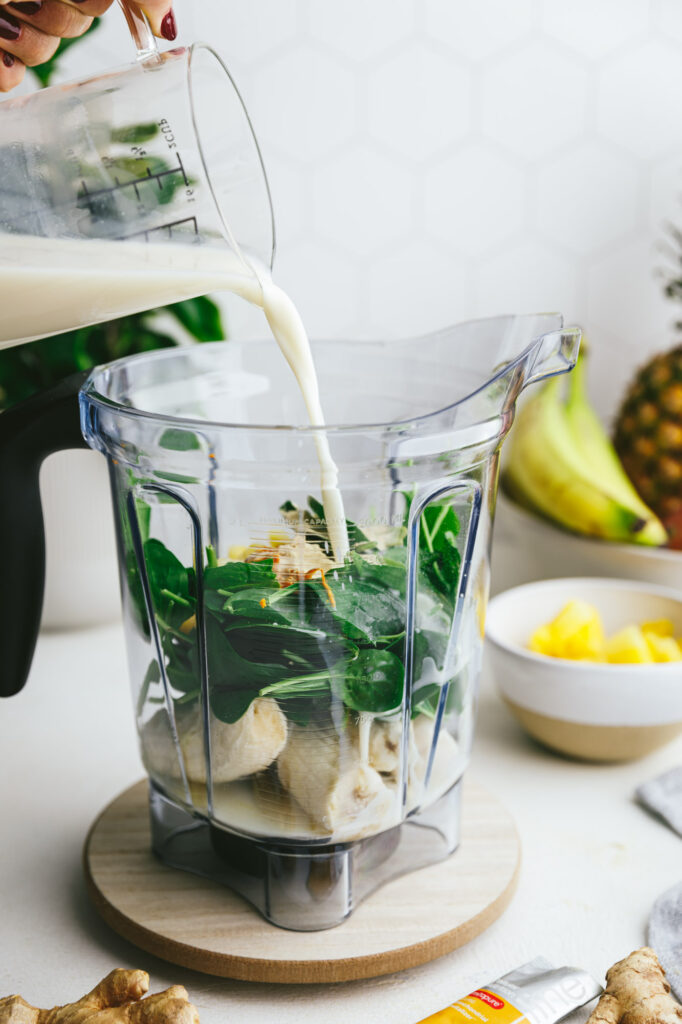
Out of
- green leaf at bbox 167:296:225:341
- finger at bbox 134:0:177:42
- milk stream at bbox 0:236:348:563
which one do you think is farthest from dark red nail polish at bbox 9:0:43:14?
green leaf at bbox 167:296:225:341

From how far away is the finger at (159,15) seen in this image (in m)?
0.55

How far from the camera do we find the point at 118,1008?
0.44 m

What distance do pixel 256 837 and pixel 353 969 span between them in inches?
3.2

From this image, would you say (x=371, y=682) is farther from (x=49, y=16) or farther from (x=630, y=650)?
(x=49, y=16)

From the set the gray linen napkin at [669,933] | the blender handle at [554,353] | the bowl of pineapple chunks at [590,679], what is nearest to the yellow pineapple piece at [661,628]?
the bowl of pineapple chunks at [590,679]

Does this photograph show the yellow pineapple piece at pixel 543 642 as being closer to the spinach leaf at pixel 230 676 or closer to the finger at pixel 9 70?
the spinach leaf at pixel 230 676

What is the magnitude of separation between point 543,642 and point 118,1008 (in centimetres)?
43

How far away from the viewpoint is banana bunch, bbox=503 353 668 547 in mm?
942

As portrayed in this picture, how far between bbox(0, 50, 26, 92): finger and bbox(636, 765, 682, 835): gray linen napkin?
0.65m

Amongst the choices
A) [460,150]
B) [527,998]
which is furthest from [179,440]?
[460,150]

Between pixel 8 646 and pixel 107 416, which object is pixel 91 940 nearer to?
pixel 8 646

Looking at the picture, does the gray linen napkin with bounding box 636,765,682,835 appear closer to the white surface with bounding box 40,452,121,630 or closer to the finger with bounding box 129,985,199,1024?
the finger with bounding box 129,985,199,1024

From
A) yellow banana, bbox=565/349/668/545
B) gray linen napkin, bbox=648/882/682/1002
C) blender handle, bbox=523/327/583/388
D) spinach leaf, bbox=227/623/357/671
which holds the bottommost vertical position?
gray linen napkin, bbox=648/882/682/1002

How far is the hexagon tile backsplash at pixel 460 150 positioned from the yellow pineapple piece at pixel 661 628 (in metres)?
0.46
